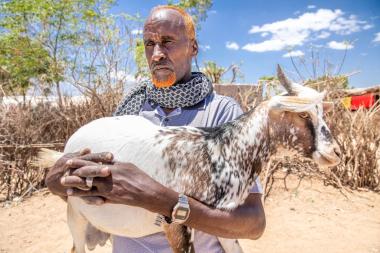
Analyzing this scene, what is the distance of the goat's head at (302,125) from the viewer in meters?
1.55

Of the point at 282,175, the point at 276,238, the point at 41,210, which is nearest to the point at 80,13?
the point at 41,210

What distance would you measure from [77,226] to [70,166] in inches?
21.4

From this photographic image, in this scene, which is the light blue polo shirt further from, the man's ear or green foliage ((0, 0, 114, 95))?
green foliage ((0, 0, 114, 95))

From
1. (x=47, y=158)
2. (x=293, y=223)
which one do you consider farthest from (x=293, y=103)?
(x=293, y=223)

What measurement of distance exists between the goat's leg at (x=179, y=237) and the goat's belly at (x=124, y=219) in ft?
0.28

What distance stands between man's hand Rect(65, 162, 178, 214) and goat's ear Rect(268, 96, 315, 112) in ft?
1.85

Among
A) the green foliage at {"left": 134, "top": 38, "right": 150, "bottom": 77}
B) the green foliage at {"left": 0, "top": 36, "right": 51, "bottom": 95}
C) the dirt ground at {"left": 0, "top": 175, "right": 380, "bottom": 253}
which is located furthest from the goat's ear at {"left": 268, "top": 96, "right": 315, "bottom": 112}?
the green foliage at {"left": 0, "top": 36, "right": 51, "bottom": 95}

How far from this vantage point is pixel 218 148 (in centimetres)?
165

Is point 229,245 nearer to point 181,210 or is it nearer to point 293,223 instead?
point 181,210

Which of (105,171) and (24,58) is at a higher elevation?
(24,58)

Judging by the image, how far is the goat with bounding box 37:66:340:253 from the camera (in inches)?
61.8

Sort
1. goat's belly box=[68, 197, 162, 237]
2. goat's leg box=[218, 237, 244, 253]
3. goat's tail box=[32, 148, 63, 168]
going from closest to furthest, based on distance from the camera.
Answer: goat's belly box=[68, 197, 162, 237] < goat's tail box=[32, 148, 63, 168] < goat's leg box=[218, 237, 244, 253]

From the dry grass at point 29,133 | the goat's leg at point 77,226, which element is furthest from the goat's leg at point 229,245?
the dry grass at point 29,133

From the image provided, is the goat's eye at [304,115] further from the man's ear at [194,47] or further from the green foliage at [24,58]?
the green foliage at [24,58]
